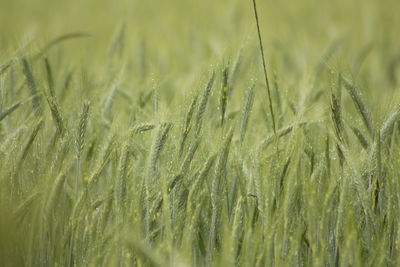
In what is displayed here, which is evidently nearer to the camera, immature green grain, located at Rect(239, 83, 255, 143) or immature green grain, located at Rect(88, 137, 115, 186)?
immature green grain, located at Rect(88, 137, 115, 186)

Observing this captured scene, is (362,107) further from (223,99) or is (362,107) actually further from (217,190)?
(217,190)

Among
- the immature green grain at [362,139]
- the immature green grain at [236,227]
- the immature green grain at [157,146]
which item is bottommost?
the immature green grain at [236,227]

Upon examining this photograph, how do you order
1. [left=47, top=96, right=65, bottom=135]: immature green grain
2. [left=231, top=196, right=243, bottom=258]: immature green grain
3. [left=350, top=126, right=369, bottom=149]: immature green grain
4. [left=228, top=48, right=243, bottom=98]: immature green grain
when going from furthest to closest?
[left=228, top=48, right=243, bottom=98]: immature green grain → [left=350, top=126, right=369, bottom=149]: immature green grain → [left=47, top=96, right=65, bottom=135]: immature green grain → [left=231, top=196, right=243, bottom=258]: immature green grain

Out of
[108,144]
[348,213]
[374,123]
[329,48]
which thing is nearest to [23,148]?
[108,144]

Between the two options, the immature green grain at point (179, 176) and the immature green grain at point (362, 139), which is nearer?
the immature green grain at point (179, 176)

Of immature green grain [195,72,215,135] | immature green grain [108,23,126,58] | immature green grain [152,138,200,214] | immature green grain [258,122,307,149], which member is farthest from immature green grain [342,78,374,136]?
immature green grain [108,23,126,58]

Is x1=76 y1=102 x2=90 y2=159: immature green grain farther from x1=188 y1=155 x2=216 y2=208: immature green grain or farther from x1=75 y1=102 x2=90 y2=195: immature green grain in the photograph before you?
x1=188 y1=155 x2=216 y2=208: immature green grain

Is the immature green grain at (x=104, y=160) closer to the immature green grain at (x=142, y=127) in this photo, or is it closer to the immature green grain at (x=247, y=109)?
the immature green grain at (x=142, y=127)

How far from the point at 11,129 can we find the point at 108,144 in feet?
1.60

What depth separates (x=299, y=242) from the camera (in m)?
1.25

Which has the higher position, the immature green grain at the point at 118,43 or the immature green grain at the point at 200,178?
the immature green grain at the point at 118,43

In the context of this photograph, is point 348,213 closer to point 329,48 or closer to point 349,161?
point 349,161

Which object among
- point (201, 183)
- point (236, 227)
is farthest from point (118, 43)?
point (236, 227)

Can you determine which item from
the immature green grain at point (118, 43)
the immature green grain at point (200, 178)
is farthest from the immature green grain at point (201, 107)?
the immature green grain at point (118, 43)
